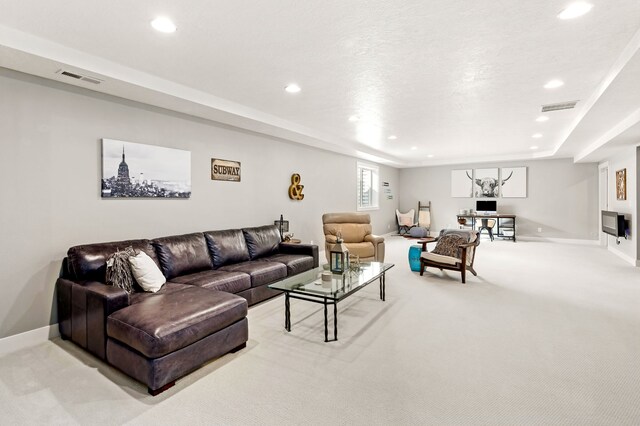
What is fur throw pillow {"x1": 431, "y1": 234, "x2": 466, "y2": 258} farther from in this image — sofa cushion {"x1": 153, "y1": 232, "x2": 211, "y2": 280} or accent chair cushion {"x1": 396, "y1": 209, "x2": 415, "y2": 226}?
accent chair cushion {"x1": 396, "y1": 209, "x2": 415, "y2": 226}

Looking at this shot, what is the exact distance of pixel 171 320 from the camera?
2.26 m

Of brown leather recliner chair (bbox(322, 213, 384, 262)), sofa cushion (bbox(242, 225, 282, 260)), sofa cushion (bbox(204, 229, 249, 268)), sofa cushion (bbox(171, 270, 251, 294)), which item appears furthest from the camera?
brown leather recliner chair (bbox(322, 213, 384, 262))

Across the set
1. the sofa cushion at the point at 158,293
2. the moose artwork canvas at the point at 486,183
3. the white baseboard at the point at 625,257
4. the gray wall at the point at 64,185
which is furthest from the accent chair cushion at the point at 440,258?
the moose artwork canvas at the point at 486,183

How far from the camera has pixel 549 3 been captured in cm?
215

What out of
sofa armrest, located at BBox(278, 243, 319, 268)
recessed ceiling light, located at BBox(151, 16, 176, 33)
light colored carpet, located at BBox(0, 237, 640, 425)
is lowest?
light colored carpet, located at BBox(0, 237, 640, 425)

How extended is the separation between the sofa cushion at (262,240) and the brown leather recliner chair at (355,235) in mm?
1061

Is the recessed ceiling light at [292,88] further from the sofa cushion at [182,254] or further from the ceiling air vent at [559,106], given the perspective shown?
the ceiling air vent at [559,106]

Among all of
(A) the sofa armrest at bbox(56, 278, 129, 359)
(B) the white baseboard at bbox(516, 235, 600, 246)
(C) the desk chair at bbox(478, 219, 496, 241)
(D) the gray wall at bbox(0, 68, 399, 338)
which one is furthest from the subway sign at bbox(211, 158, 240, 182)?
(B) the white baseboard at bbox(516, 235, 600, 246)

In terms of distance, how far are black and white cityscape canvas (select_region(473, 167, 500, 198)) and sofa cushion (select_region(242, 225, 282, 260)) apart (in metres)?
7.65

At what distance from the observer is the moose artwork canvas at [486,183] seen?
32.4 feet

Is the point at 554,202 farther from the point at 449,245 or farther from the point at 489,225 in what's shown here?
the point at 449,245

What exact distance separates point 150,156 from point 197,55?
1485 mm

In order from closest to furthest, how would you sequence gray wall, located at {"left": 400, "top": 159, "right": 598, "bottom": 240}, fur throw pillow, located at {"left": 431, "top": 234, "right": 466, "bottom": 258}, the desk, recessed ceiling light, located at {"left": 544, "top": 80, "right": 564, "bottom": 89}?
recessed ceiling light, located at {"left": 544, "top": 80, "right": 564, "bottom": 89}, fur throw pillow, located at {"left": 431, "top": 234, "right": 466, "bottom": 258}, gray wall, located at {"left": 400, "top": 159, "right": 598, "bottom": 240}, the desk

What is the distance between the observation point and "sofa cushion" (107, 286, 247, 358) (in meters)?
2.13
